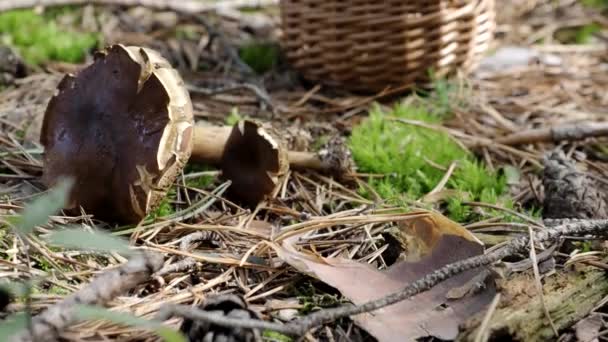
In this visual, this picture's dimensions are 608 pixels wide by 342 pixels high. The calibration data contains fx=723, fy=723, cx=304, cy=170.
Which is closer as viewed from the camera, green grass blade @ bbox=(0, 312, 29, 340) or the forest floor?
green grass blade @ bbox=(0, 312, 29, 340)

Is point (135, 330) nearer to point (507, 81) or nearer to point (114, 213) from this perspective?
point (114, 213)

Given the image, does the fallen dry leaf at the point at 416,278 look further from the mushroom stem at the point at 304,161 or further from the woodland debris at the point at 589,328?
the mushroom stem at the point at 304,161

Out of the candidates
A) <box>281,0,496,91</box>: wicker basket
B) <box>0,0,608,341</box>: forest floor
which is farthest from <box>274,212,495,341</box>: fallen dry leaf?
<box>281,0,496,91</box>: wicker basket

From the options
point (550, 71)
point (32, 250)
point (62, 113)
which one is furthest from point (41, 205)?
point (550, 71)

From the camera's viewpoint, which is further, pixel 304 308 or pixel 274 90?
pixel 274 90

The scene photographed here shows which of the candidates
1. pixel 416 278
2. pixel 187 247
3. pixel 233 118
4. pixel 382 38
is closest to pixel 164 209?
pixel 187 247

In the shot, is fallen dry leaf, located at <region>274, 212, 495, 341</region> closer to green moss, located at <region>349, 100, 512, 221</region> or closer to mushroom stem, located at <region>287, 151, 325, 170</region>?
green moss, located at <region>349, 100, 512, 221</region>

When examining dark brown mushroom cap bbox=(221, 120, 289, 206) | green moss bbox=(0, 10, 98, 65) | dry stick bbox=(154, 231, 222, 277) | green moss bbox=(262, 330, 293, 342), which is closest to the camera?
green moss bbox=(262, 330, 293, 342)

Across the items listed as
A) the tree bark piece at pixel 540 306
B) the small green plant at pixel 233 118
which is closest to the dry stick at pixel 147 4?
the small green plant at pixel 233 118
